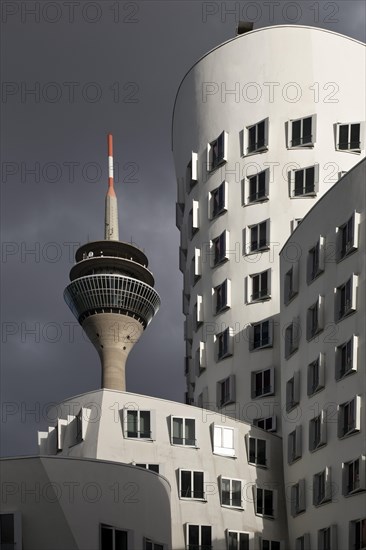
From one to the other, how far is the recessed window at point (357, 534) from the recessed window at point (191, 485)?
28.9ft

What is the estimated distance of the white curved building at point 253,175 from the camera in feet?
189

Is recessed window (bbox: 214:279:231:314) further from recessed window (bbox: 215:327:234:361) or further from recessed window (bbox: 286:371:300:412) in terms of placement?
recessed window (bbox: 286:371:300:412)

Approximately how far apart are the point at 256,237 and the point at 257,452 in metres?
12.1

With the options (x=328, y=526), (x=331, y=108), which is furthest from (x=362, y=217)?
(x=331, y=108)

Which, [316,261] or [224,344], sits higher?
[316,261]

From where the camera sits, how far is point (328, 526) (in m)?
45.3

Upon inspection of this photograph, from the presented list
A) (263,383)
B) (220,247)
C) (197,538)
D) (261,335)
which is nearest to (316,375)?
(263,383)

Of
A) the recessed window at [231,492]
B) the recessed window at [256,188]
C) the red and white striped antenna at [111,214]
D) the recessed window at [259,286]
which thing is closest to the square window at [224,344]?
the recessed window at [259,286]

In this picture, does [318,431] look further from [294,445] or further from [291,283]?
[291,283]

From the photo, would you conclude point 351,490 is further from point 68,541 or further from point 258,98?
point 258,98

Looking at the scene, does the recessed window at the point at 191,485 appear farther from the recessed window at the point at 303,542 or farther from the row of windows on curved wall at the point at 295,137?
the row of windows on curved wall at the point at 295,137

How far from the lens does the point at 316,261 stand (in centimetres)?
4875

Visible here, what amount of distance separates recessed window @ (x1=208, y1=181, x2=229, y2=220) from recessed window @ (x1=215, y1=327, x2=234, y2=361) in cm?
658

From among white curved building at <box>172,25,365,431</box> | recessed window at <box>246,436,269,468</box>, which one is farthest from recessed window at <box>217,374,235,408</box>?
recessed window at <box>246,436,269,468</box>
